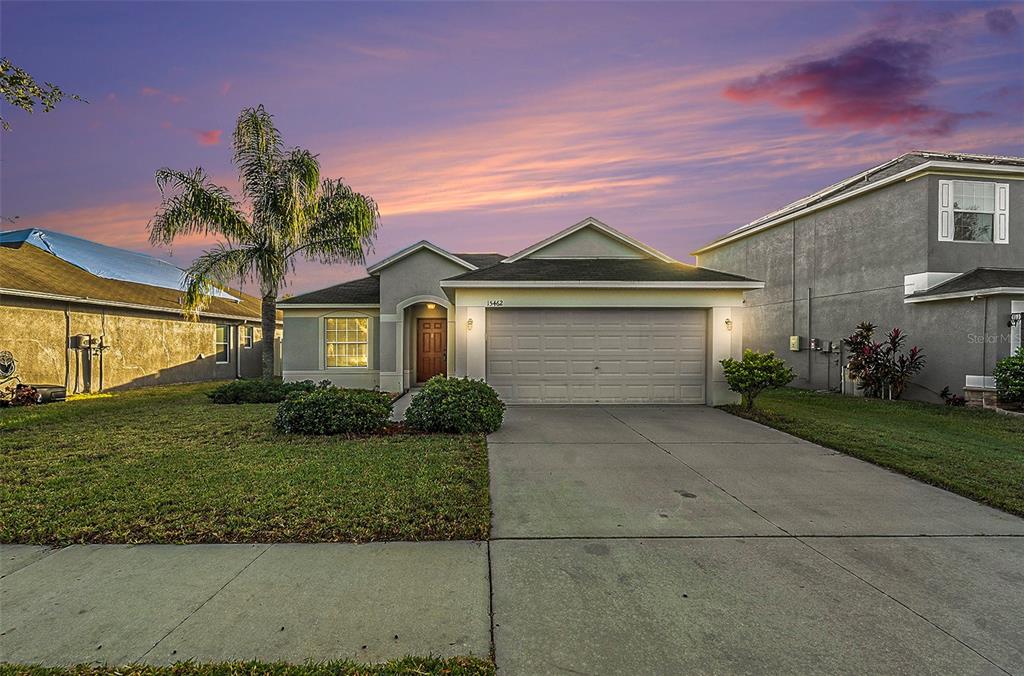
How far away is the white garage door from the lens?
1095 centimetres

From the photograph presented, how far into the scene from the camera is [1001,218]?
40.2ft

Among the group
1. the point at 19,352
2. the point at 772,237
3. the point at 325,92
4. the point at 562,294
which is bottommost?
the point at 19,352

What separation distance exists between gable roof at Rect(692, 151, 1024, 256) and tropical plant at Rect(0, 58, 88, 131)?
1777 centimetres

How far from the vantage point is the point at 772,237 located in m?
17.2

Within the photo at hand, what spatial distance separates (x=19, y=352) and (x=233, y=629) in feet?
51.7

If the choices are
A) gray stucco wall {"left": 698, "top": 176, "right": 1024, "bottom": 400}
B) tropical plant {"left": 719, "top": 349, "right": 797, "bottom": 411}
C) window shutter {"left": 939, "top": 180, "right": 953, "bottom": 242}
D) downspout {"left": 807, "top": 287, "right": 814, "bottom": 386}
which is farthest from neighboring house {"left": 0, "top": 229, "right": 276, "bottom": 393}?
window shutter {"left": 939, "top": 180, "right": 953, "bottom": 242}

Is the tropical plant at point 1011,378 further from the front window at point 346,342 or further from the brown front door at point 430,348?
the front window at point 346,342

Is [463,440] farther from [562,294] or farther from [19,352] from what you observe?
[19,352]

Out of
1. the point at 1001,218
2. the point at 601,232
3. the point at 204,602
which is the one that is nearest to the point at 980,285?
the point at 1001,218

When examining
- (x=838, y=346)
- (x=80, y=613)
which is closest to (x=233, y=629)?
(x=80, y=613)

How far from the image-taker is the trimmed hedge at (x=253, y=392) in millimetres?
11727

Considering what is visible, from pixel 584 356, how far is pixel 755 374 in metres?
3.73

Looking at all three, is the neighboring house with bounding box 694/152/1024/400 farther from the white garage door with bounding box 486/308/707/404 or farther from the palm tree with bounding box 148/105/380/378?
the palm tree with bounding box 148/105/380/378

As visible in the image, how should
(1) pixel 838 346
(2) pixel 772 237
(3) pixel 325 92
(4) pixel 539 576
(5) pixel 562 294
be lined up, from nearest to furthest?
(4) pixel 539 576 < (5) pixel 562 294 < (3) pixel 325 92 < (1) pixel 838 346 < (2) pixel 772 237
